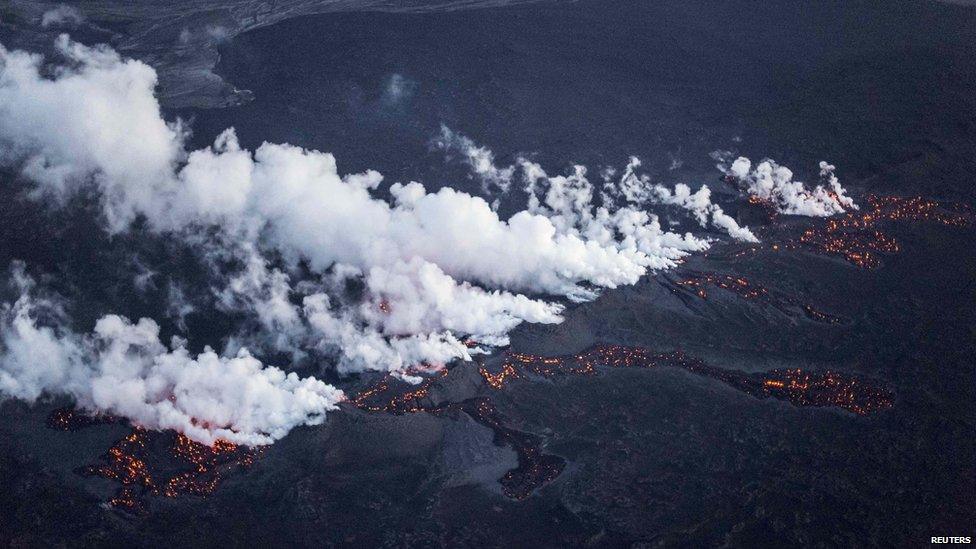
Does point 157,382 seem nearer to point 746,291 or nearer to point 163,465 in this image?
point 163,465

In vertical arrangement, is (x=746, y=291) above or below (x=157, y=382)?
above

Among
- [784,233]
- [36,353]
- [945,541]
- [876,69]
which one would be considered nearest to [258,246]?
[36,353]

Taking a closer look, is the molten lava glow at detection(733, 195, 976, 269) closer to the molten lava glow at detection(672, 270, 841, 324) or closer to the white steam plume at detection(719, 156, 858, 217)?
the white steam plume at detection(719, 156, 858, 217)

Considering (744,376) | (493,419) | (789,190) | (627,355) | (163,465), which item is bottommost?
(163,465)

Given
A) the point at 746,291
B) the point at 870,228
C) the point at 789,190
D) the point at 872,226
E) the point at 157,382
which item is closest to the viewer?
the point at 157,382

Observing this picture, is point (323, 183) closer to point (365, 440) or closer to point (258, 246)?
point (258, 246)

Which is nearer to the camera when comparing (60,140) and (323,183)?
(323,183)

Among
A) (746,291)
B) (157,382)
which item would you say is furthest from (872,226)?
(157,382)
